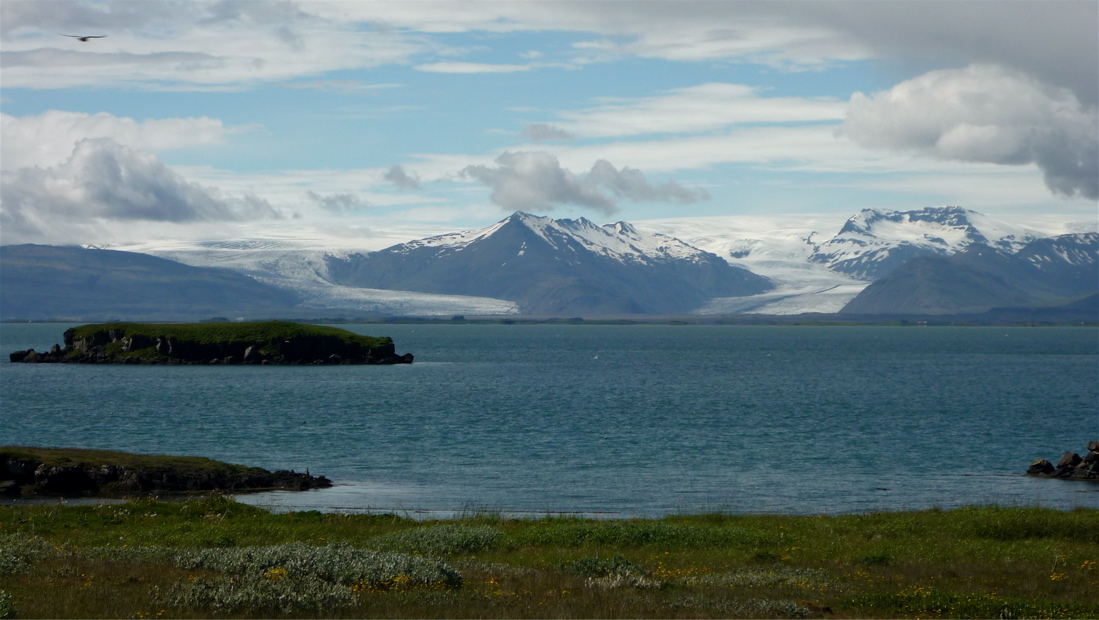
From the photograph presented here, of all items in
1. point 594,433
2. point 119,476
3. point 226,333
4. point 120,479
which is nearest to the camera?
point 120,479

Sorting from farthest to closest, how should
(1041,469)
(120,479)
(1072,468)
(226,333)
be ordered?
(226,333) < (1041,469) < (1072,468) < (120,479)

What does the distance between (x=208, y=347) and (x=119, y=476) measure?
128 meters

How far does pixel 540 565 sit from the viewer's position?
2750cm

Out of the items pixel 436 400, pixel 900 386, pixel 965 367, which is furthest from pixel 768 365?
pixel 436 400

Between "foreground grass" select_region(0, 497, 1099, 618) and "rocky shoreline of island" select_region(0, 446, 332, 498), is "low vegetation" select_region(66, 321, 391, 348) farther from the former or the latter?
"foreground grass" select_region(0, 497, 1099, 618)

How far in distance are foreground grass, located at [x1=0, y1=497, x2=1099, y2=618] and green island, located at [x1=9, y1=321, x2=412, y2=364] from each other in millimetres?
139961

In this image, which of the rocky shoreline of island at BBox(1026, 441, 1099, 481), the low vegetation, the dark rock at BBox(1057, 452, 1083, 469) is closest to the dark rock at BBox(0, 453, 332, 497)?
the rocky shoreline of island at BBox(1026, 441, 1099, 481)

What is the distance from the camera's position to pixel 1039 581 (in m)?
24.8

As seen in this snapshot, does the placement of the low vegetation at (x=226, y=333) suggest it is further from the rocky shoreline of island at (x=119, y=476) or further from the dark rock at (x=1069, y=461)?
the dark rock at (x=1069, y=461)

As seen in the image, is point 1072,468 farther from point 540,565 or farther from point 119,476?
point 119,476

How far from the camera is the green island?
17138cm

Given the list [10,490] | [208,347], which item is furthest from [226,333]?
[10,490]

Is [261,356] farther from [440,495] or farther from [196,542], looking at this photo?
[196,542]

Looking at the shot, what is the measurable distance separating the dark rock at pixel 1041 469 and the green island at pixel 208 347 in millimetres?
132113
